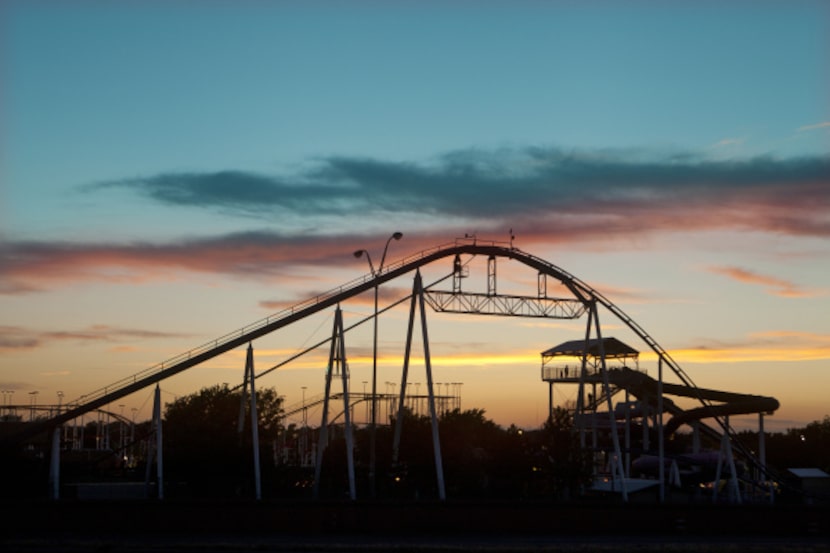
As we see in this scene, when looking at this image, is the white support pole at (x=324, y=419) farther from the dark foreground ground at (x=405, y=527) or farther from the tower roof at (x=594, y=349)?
the tower roof at (x=594, y=349)

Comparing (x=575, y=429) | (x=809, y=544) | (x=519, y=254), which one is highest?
(x=519, y=254)

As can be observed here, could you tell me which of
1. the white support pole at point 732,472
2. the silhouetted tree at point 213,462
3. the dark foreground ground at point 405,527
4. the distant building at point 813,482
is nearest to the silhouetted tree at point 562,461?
the white support pole at point 732,472

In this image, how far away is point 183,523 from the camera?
47.3 meters

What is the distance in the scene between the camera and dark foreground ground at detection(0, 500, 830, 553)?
4259 cm

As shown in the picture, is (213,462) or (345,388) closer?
(345,388)

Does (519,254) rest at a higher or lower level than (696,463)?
higher

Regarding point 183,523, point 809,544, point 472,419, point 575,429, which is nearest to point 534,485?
point 575,429

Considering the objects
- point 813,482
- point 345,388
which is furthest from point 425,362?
point 813,482

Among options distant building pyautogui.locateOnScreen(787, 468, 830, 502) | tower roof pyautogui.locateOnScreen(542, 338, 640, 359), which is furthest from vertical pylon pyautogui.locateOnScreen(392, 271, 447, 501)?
distant building pyautogui.locateOnScreen(787, 468, 830, 502)

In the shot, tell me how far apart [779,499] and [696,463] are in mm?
6942

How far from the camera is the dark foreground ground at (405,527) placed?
1677 inches

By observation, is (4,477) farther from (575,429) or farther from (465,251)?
(575,429)

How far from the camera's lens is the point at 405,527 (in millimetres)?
49062

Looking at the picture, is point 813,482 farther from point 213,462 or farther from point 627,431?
point 213,462
